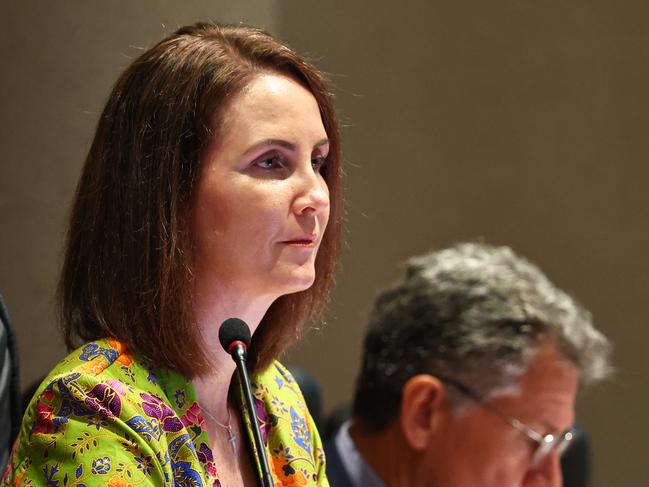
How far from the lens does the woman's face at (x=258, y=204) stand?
164cm

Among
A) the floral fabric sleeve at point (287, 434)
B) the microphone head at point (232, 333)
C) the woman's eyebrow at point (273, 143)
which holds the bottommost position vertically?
the floral fabric sleeve at point (287, 434)

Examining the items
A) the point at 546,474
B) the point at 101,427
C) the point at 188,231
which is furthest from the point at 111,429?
the point at 546,474

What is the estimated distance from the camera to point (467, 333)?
5.56ft

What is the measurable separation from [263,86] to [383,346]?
17.2 inches

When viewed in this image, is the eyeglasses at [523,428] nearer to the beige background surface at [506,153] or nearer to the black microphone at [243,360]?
the black microphone at [243,360]

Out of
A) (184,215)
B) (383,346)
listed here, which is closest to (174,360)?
(184,215)

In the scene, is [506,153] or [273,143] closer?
[273,143]

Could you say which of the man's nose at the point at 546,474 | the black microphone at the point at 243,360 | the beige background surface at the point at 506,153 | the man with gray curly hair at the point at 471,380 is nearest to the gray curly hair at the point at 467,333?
the man with gray curly hair at the point at 471,380

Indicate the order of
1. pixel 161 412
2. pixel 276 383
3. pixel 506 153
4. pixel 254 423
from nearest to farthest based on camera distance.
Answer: pixel 254 423 → pixel 161 412 → pixel 276 383 → pixel 506 153

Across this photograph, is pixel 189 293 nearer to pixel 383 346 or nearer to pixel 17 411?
pixel 383 346

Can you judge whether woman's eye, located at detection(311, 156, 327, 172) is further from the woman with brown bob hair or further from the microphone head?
the microphone head

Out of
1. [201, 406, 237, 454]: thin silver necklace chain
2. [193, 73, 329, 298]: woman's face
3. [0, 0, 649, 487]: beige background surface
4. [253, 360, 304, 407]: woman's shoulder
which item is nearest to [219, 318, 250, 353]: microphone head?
[193, 73, 329, 298]: woman's face

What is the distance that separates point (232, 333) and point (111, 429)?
206 mm

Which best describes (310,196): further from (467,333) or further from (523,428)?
(523,428)
